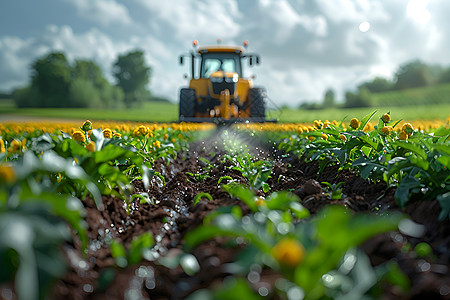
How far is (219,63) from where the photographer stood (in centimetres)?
1234

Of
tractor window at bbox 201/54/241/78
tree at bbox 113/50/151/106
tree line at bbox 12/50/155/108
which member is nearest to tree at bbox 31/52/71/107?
tree line at bbox 12/50/155/108

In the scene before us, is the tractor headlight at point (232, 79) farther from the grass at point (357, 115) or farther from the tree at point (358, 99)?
the tree at point (358, 99)

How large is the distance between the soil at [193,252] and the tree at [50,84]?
51.6 metres

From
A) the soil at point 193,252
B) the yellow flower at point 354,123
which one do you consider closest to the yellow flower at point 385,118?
the yellow flower at point 354,123

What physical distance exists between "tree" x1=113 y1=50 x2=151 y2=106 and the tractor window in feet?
166

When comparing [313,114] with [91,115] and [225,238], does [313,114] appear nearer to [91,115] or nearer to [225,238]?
[91,115]

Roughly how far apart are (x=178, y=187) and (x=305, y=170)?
5.08 feet

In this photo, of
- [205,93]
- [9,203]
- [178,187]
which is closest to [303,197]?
[178,187]

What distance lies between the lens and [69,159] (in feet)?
8.39

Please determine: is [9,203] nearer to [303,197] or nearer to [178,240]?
[178,240]

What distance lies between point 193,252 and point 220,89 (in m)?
9.81

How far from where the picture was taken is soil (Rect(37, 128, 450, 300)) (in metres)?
1.54

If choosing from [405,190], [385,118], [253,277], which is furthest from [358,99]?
[253,277]

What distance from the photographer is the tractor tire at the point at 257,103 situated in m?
11.8
